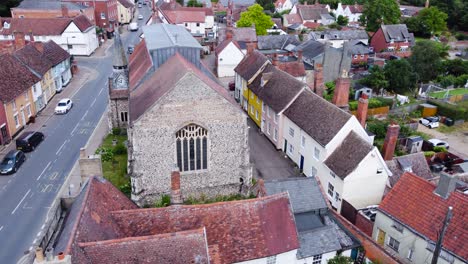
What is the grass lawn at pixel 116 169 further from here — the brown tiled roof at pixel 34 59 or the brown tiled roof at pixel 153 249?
the brown tiled roof at pixel 153 249

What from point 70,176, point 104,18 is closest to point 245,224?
point 70,176

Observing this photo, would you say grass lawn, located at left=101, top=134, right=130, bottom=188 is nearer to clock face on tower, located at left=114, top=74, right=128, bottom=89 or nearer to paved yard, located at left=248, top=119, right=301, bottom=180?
clock face on tower, located at left=114, top=74, right=128, bottom=89

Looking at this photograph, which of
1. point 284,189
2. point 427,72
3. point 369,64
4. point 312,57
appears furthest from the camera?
point 369,64

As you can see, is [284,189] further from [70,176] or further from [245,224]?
[70,176]

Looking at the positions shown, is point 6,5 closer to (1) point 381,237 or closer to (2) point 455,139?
(2) point 455,139

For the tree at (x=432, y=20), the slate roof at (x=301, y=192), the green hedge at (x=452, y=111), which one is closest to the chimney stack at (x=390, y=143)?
the slate roof at (x=301, y=192)

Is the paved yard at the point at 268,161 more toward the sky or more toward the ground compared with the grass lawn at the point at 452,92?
more toward the ground

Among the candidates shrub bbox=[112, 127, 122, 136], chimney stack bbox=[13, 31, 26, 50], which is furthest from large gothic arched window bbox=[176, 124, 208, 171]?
chimney stack bbox=[13, 31, 26, 50]
